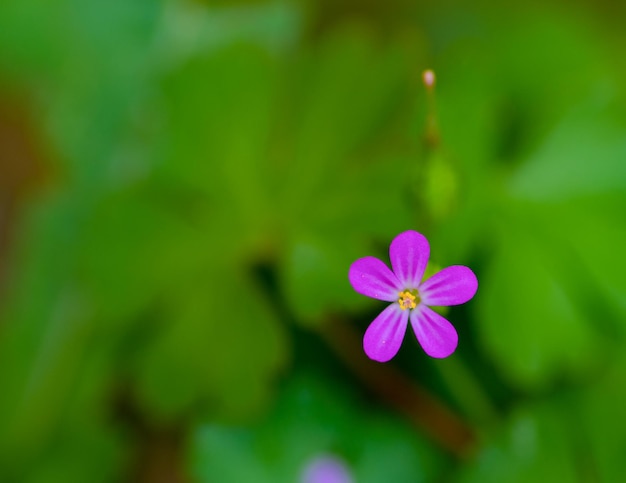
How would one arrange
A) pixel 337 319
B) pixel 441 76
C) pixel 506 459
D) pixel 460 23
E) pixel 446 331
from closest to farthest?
pixel 446 331, pixel 506 459, pixel 441 76, pixel 337 319, pixel 460 23

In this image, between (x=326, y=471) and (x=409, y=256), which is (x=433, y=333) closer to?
(x=409, y=256)

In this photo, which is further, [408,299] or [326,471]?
[326,471]

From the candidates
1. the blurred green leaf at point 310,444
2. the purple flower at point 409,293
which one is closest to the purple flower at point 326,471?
the blurred green leaf at point 310,444

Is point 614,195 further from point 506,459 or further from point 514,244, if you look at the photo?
point 506,459

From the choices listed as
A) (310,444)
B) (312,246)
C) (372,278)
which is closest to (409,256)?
(372,278)

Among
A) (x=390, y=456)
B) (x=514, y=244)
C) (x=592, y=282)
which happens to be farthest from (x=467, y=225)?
(x=390, y=456)
